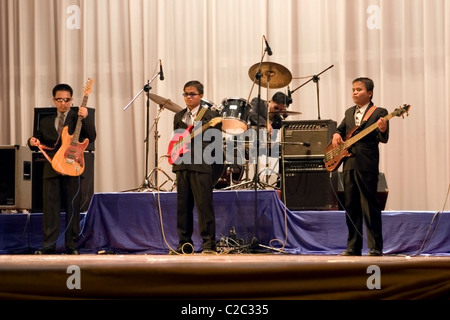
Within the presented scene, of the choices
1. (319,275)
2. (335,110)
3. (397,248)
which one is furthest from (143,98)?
(319,275)

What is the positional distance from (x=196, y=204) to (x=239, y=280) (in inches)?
160

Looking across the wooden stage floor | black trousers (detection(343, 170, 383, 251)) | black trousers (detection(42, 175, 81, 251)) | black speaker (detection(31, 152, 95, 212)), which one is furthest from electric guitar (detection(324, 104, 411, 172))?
the wooden stage floor

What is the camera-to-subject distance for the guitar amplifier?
260 inches

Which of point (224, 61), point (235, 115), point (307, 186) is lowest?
point (307, 186)

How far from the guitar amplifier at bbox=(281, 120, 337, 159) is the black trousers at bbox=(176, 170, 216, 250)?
1.23 m

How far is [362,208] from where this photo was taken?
532cm

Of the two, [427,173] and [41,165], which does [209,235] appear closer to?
[41,165]

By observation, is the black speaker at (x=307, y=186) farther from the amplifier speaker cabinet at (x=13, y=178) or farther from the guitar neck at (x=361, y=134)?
the amplifier speaker cabinet at (x=13, y=178)

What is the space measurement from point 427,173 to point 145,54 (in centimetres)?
414

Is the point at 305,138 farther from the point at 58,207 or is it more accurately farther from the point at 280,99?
the point at 58,207

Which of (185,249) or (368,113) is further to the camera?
(185,249)

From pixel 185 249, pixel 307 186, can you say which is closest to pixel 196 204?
pixel 185 249

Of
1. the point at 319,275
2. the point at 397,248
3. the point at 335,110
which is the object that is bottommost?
the point at 397,248

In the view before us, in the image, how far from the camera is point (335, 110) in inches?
332
